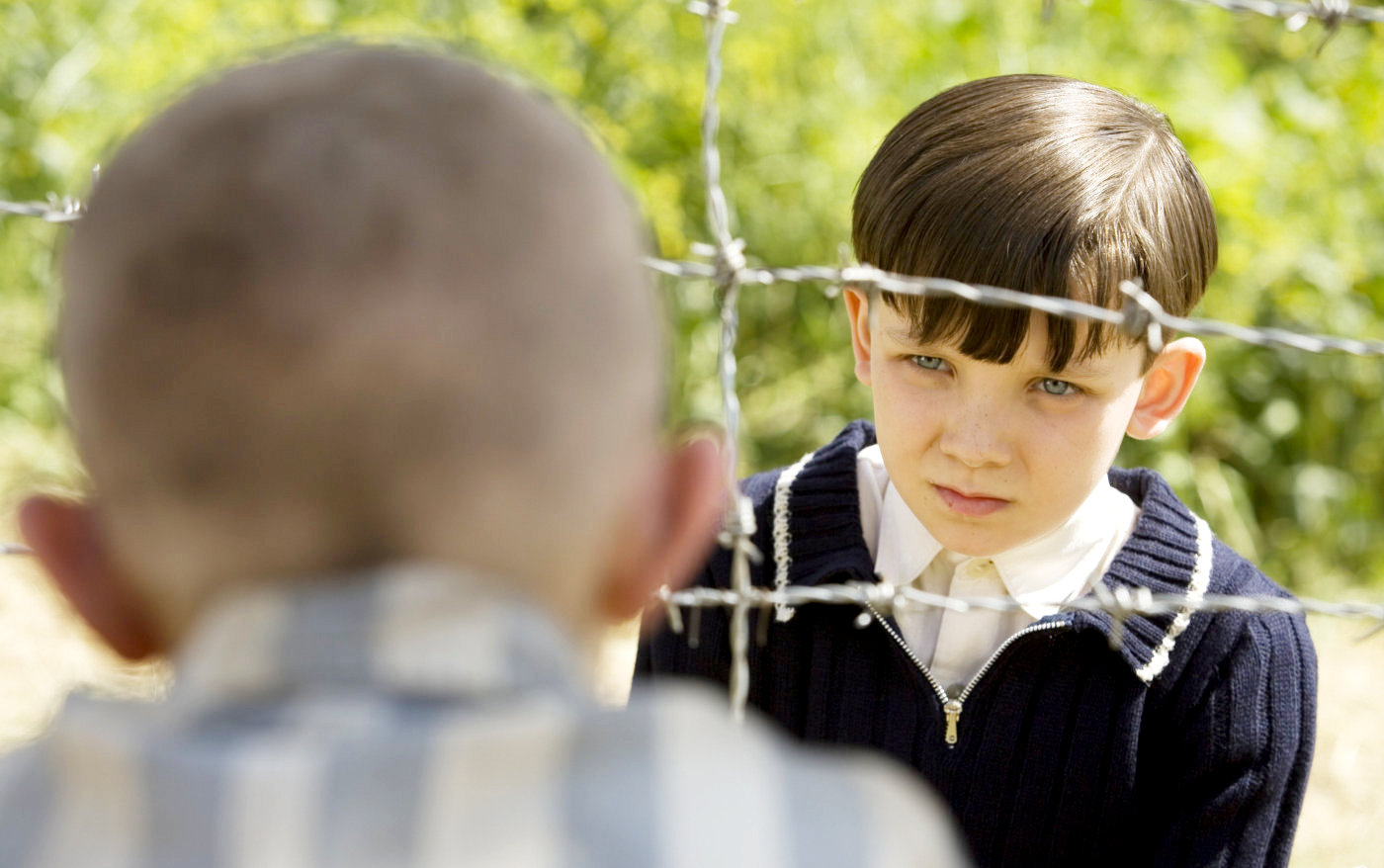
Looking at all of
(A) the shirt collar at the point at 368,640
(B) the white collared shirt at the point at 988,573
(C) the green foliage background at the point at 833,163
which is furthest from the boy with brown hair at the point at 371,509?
(C) the green foliage background at the point at 833,163

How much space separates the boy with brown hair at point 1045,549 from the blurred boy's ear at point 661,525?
536 millimetres

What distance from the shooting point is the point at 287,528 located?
0.63 m

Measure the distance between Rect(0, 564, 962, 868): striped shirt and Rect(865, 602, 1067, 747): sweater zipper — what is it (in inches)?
25.9

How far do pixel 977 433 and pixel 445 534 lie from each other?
0.74 metres

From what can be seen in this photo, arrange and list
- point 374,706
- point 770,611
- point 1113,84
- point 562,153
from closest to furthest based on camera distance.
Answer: point 374,706 → point 562,153 → point 770,611 → point 1113,84

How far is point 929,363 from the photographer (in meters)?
1.32

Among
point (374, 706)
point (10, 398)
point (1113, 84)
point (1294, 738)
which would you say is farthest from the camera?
point (10, 398)

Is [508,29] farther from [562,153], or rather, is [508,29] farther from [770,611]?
[562,153]

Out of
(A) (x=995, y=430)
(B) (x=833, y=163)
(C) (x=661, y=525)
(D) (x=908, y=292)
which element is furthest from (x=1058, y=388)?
(B) (x=833, y=163)

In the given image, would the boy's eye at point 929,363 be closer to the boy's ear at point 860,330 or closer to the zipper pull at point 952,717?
the boy's ear at point 860,330

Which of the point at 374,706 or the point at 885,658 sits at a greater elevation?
the point at 374,706

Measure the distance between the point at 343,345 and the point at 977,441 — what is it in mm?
764

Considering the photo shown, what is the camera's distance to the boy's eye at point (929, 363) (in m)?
1.31

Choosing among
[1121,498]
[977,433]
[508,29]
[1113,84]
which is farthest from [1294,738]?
[508,29]
